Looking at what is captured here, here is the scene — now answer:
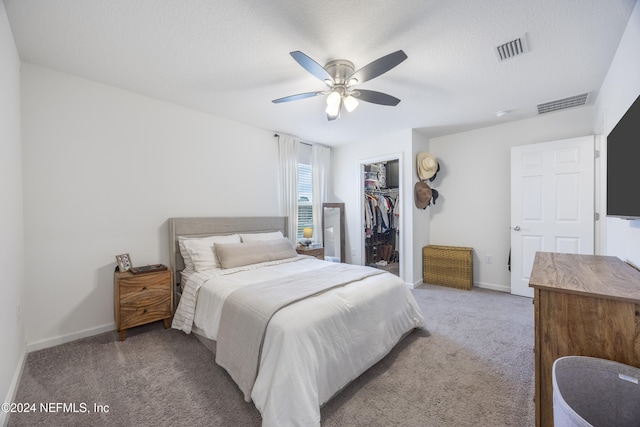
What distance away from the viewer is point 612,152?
1.78 m

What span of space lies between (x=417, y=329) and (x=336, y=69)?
8.37ft

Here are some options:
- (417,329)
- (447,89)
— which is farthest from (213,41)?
(417,329)

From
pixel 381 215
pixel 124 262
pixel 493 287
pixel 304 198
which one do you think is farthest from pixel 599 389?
pixel 381 215

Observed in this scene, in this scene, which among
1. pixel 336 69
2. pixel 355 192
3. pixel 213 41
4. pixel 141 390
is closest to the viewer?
pixel 141 390

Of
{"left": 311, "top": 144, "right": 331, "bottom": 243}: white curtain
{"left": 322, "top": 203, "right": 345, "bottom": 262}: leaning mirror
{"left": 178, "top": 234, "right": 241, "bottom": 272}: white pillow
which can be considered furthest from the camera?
{"left": 322, "top": 203, "right": 345, "bottom": 262}: leaning mirror

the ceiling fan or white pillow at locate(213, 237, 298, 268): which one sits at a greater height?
the ceiling fan

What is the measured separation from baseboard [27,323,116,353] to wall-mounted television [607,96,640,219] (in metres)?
4.17

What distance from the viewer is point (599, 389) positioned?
1.02m

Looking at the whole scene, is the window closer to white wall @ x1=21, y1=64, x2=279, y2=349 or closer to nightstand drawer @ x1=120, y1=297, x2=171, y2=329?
white wall @ x1=21, y1=64, x2=279, y2=349

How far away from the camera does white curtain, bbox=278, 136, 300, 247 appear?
4.12m

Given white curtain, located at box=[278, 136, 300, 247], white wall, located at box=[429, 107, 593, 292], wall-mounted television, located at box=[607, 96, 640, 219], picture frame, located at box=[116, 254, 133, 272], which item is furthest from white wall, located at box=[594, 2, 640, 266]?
picture frame, located at box=[116, 254, 133, 272]

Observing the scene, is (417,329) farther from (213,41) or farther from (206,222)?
(213,41)

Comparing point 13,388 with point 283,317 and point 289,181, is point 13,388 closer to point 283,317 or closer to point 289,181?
Answer: point 283,317

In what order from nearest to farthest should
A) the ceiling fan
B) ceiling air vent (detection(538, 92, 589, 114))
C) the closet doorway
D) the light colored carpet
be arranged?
the light colored carpet, the ceiling fan, ceiling air vent (detection(538, 92, 589, 114)), the closet doorway
